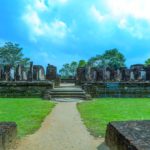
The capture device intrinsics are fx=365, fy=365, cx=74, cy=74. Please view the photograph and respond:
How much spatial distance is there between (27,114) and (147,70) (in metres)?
17.0

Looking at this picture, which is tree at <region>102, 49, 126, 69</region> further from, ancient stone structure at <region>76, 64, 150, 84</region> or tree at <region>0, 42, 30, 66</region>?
ancient stone structure at <region>76, 64, 150, 84</region>

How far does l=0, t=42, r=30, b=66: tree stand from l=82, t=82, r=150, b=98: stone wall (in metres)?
45.8

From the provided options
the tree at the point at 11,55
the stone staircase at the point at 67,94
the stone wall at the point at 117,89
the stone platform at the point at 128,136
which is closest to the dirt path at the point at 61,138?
the stone platform at the point at 128,136

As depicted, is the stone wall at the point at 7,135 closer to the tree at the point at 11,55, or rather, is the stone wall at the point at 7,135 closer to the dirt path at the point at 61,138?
the dirt path at the point at 61,138

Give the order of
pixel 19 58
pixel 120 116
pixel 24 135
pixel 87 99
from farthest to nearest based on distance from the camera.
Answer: pixel 19 58 → pixel 87 99 → pixel 120 116 → pixel 24 135

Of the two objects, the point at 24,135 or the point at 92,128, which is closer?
the point at 24,135

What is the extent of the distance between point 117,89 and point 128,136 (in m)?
19.3

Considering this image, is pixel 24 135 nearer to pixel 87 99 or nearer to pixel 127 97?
pixel 87 99

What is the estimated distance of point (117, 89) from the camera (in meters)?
25.5

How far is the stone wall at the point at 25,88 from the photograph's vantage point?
82.2 feet

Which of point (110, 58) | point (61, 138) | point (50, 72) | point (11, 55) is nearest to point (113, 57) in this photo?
point (110, 58)

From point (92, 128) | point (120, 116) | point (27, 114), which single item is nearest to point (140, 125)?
point (92, 128)

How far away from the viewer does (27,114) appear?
46.5 feet

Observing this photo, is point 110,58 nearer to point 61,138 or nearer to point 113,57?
point 113,57
